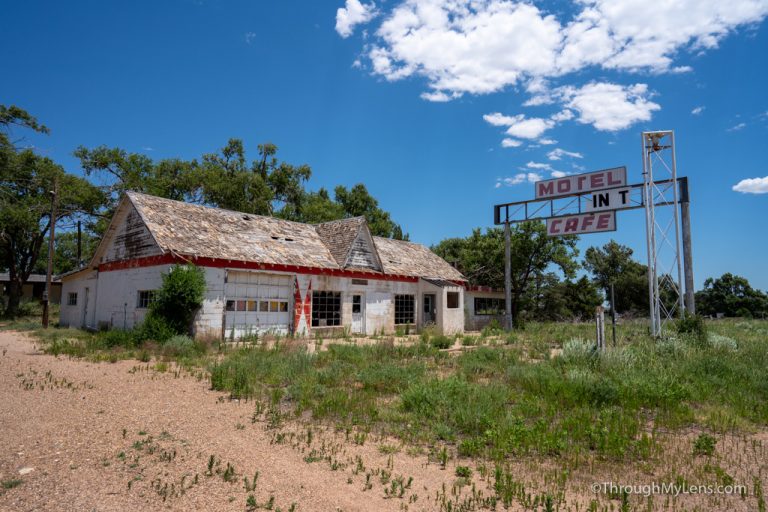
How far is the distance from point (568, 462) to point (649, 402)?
3.16 meters

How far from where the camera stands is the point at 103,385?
9.31m

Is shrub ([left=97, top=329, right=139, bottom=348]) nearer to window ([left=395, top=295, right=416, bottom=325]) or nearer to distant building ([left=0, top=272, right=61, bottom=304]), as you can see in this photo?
window ([left=395, top=295, right=416, bottom=325])

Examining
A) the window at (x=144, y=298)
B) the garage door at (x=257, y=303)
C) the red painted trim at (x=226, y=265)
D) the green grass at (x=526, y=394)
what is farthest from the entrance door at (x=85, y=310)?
the green grass at (x=526, y=394)

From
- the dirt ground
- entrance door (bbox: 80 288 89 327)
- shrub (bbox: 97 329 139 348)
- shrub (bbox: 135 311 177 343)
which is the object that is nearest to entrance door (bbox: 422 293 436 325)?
shrub (bbox: 135 311 177 343)

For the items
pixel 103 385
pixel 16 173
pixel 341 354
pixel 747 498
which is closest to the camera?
pixel 747 498

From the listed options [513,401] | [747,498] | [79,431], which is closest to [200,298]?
[79,431]

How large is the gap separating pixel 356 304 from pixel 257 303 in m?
5.17

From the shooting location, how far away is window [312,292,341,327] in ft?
65.8

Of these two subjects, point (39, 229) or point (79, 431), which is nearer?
point (79, 431)

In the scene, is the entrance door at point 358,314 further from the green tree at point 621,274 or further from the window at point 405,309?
the green tree at point 621,274

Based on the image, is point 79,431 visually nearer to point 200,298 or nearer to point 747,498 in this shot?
point 747,498

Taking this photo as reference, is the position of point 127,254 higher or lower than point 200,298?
higher

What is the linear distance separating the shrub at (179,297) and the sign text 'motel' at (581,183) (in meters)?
16.7

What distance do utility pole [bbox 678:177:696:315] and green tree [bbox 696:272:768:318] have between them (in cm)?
3450
